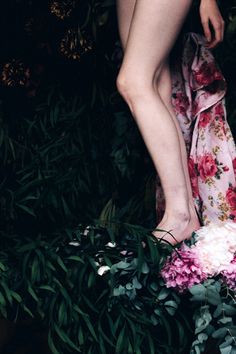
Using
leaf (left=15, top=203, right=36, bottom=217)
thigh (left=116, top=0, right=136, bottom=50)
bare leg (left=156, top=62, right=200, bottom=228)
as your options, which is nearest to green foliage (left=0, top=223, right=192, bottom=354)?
bare leg (left=156, top=62, right=200, bottom=228)

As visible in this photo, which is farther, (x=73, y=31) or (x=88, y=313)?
(x=73, y=31)

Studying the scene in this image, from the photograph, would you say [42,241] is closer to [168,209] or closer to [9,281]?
[9,281]

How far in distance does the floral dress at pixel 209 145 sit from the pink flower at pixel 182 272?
1.43 feet

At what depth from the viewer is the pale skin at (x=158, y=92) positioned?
Answer: 9.71 ft

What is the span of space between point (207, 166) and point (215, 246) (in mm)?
415

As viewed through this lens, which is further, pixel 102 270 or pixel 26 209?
pixel 26 209

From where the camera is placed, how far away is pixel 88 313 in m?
2.86

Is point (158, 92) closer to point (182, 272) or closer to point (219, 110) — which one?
point (219, 110)

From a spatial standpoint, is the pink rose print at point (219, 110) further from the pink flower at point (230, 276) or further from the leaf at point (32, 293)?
the leaf at point (32, 293)

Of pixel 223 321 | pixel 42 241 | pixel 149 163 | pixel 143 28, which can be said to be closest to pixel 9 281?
pixel 42 241

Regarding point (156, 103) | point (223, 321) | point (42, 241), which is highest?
point (156, 103)

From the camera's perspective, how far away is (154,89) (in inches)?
119

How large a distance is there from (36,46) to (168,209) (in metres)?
1.15

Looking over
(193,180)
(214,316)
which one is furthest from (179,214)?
(214,316)
